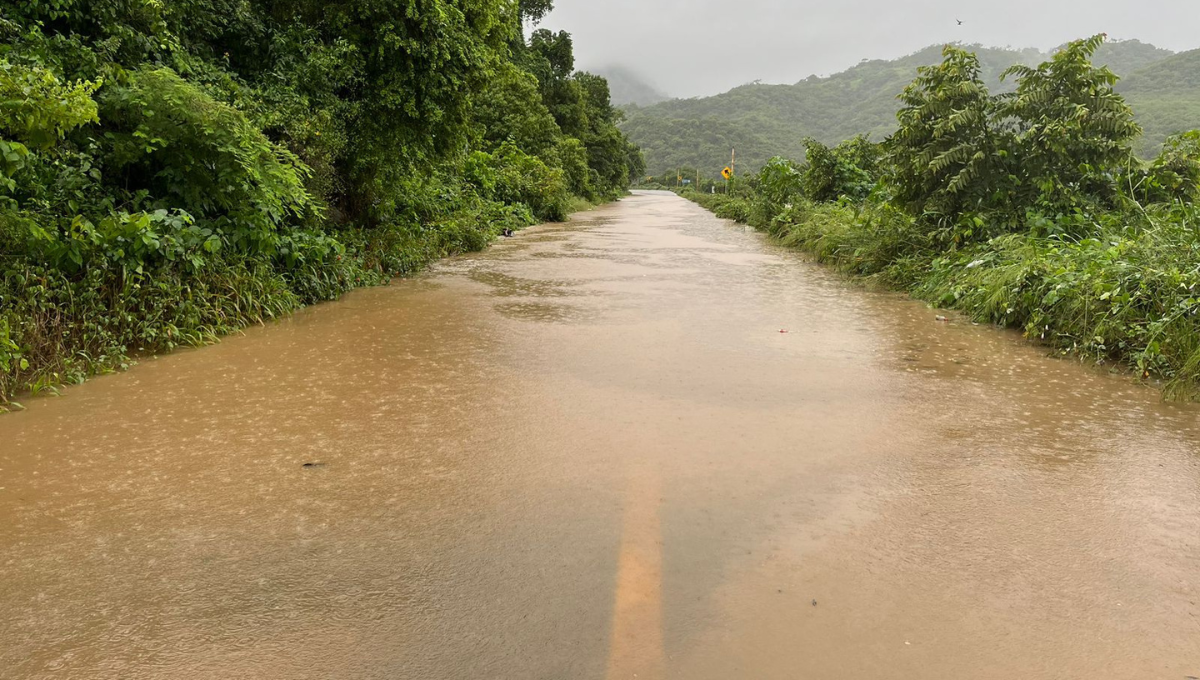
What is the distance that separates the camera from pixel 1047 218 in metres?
8.16

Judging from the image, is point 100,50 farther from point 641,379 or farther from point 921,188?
point 921,188

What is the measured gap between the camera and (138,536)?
2768 millimetres

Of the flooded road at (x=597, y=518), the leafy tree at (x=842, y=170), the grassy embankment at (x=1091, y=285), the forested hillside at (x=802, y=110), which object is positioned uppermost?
the forested hillside at (x=802, y=110)

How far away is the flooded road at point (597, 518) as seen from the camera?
2.16m

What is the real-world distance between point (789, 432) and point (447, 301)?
15.2ft

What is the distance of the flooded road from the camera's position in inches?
85.0

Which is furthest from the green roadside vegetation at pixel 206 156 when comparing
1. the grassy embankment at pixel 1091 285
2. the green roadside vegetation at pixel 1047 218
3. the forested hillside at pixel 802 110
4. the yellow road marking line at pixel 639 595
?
the forested hillside at pixel 802 110

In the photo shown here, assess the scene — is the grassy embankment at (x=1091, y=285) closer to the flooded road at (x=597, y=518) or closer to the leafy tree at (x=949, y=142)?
the flooded road at (x=597, y=518)

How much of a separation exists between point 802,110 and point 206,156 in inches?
6484

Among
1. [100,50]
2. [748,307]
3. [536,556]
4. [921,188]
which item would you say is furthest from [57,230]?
[921,188]

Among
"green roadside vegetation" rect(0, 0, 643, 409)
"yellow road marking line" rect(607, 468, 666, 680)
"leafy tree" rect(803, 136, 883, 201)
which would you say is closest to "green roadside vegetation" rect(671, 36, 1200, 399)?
"yellow road marking line" rect(607, 468, 666, 680)

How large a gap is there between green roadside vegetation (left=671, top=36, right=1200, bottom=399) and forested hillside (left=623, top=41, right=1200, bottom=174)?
51276mm

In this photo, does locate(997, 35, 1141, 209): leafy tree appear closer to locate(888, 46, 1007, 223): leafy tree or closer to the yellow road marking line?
locate(888, 46, 1007, 223): leafy tree

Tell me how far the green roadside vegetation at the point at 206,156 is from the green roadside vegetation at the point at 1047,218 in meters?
5.55
